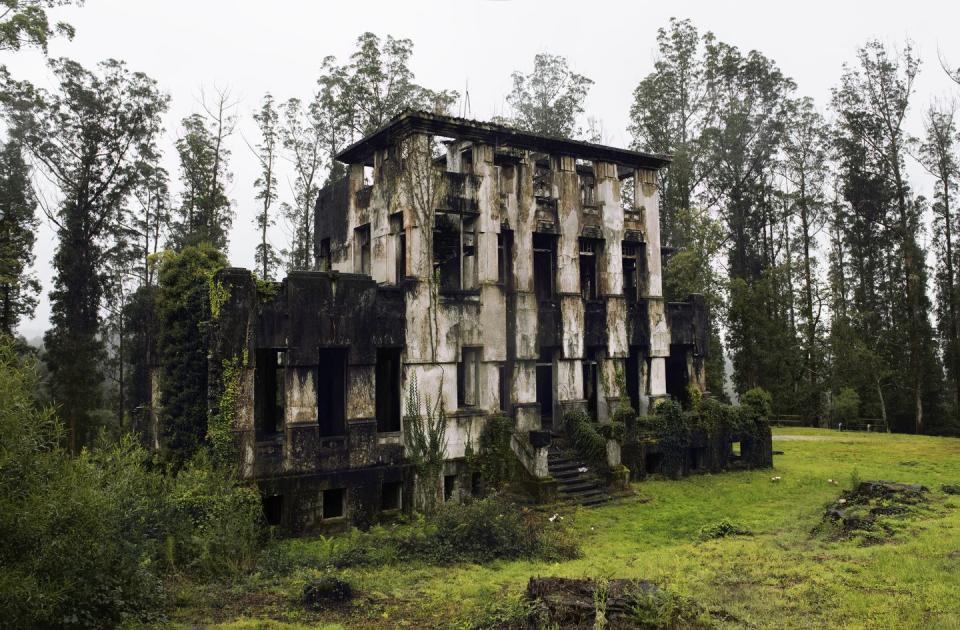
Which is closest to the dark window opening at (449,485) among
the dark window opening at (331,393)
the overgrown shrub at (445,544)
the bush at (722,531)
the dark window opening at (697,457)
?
the overgrown shrub at (445,544)

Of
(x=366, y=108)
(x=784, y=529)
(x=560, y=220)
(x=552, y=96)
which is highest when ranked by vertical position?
(x=552, y=96)

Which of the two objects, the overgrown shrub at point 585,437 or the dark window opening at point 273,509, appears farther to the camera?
the overgrown shrub at point 585,437

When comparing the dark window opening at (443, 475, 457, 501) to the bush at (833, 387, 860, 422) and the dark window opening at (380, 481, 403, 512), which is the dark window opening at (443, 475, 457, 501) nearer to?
Result: the dark window opening at (380, 481, 403, 512)

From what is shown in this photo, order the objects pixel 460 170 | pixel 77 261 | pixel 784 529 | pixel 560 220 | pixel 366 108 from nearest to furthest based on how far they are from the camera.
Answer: pixel 784 529, pixel 460 170, pixel 560 220, pixel 77 261, pixel 366 108

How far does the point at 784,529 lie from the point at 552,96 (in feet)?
105

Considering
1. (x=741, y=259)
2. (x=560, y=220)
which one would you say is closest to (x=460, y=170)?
(x=560, y=220)

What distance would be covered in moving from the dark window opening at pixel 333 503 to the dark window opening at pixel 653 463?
35.3ft

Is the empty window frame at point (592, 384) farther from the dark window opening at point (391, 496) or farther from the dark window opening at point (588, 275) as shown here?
the dark window opening at point (391, 496)

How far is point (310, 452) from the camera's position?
16594mm

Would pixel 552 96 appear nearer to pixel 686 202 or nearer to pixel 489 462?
pixel 686 202

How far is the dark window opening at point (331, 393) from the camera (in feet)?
65.7

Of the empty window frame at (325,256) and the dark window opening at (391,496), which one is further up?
the empty window frame at (325,256)

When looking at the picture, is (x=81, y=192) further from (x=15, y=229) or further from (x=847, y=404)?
(x=847, y=404)

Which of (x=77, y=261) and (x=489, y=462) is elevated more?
(x=77, y=261)
